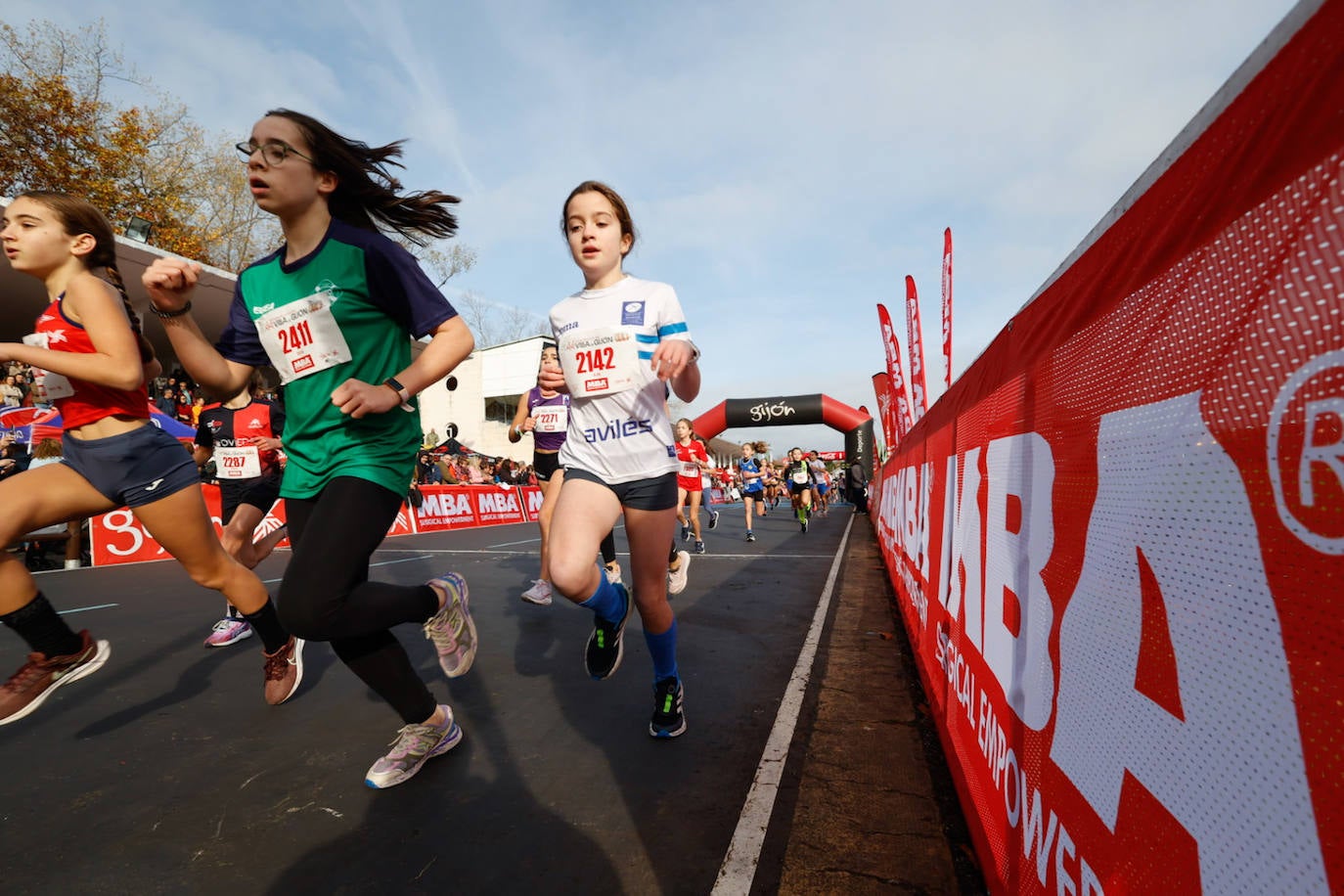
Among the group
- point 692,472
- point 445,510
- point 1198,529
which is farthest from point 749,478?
point 1198,529

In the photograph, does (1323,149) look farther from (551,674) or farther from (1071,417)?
(551,674)

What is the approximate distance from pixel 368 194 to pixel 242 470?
2766mm

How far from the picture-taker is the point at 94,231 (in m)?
2.56

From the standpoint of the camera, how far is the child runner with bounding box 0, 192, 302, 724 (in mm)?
2271

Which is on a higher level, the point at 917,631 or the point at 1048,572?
the point at 1048,572

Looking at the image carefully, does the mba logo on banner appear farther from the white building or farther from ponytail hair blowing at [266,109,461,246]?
the white building

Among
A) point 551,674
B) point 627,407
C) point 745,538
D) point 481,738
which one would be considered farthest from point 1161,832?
point 745,538

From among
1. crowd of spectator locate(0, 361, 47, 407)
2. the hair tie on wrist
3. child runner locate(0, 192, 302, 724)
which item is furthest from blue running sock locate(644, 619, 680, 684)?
crowd of spectator locate(0, 361, 47, 407)

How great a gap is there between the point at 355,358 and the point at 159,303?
69 centimetres

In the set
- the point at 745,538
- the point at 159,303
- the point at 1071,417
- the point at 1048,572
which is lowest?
the point at 745,538

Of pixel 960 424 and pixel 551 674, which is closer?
pixel 960 424

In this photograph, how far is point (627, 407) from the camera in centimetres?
254

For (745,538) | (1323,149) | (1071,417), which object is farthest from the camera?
(745,538)

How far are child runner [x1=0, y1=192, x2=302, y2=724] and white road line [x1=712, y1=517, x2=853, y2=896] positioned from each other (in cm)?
230
